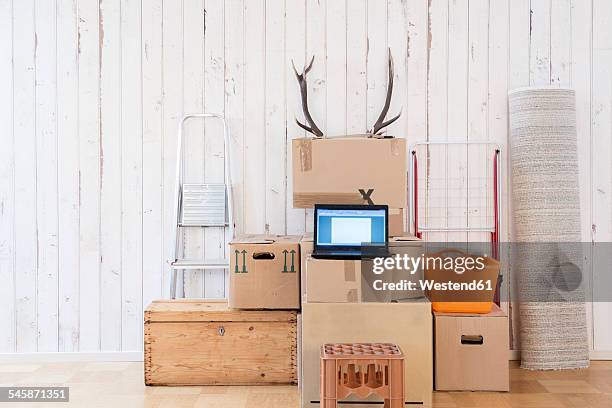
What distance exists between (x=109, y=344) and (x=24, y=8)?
1.93 metres

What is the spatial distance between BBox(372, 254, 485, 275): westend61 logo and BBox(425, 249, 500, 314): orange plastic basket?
34 mm

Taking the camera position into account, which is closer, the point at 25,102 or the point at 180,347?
the point at 180,347

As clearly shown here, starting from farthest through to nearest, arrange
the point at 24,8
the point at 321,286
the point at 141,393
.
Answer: the point at 24,8 → the point at 141,393 → the point at 321,286

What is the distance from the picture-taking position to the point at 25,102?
12.9 ft

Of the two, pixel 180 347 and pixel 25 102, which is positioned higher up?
pixel 25 102

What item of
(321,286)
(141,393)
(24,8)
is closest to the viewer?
(321,286)

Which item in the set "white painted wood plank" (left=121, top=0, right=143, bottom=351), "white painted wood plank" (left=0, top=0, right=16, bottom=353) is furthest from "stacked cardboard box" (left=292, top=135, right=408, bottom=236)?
"white painted wood plank" (left=0, top=0, right=16, bottom=353)

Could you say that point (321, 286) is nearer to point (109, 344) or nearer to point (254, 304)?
point (254, 304)

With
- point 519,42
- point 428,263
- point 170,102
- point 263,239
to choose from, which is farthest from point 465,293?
point 170,102

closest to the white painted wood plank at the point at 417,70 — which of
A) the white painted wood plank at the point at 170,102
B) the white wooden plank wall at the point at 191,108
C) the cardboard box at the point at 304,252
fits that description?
the white wooden plank wall at the point at 191,108

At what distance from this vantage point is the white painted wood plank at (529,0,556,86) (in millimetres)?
3957

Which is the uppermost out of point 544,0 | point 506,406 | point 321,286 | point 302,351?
point 544,0

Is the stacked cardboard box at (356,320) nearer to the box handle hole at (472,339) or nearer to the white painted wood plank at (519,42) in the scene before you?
the box handle hole at (472,339)

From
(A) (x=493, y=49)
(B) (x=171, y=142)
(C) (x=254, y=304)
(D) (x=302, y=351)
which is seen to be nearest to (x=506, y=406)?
(D) (x=302, y=351)
